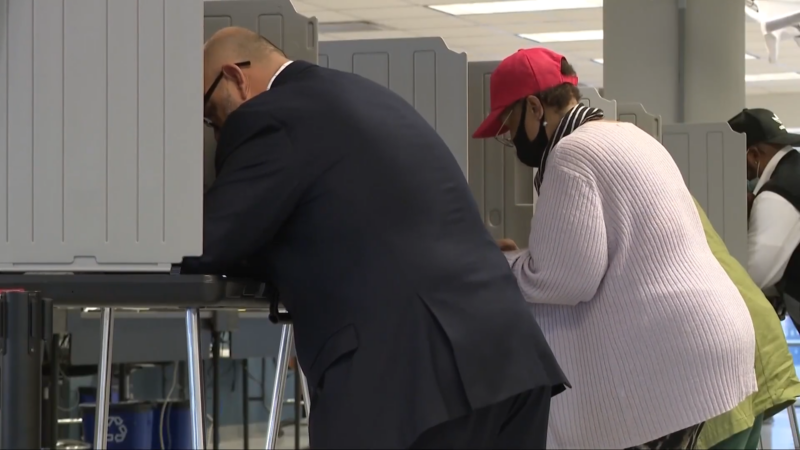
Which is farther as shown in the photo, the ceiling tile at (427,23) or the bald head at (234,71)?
the ceiling tile at (427,23)

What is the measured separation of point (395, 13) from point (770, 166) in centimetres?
506

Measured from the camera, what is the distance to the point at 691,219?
1.65 m

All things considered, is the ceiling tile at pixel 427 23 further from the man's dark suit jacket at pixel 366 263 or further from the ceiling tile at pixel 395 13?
the man's dark suit jacket at pixel 366 263

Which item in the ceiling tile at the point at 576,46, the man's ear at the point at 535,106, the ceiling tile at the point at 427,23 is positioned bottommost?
the man's ear at the point at 535,106

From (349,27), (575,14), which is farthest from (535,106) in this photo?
(349,27)

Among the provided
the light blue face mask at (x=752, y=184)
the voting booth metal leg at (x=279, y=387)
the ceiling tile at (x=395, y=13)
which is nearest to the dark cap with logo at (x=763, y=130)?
the light blue face mask at (x=752, y=184)

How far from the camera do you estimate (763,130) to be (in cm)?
293

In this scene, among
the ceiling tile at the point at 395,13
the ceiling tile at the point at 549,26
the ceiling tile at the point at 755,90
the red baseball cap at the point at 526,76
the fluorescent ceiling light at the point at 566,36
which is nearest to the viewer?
the red baseball cap at the point at 526,76

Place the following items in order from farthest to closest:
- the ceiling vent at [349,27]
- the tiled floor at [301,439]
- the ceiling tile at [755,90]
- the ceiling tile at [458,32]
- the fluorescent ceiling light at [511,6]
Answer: the ceiling tile at [755,90] → the ceiling tile at [458,32] → the ceiling vent at [349,27] → the fluorescent ceiling light at [511,6] → the tiled floor at [301,439]

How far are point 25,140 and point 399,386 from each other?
0.53 metres

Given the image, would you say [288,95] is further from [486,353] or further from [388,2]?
[388,2]

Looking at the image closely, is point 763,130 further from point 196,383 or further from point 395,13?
point 395,13

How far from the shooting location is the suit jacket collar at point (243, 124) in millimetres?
1280

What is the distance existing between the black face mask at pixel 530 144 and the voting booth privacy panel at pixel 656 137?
15.7 inches
